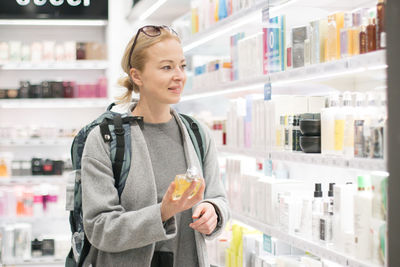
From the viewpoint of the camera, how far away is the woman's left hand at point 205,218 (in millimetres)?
2020

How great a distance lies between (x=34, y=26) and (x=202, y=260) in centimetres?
505

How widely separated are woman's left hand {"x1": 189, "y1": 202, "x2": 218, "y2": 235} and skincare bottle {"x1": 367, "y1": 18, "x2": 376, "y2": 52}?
843mm

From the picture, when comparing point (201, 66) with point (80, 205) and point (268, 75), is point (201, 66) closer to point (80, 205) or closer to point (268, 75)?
point (268, 75)

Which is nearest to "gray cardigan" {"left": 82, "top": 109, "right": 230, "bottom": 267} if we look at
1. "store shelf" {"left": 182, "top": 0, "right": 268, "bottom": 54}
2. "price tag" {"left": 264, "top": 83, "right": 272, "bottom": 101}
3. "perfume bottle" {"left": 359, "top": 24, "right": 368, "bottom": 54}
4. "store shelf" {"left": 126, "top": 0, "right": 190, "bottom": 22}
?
"perfume bottle" {"left": 359, "top": 24, "right": 368, "bottom": 54}

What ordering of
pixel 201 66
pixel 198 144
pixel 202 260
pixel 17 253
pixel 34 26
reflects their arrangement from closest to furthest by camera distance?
pixel 202 260 < pixel 198 144 < pixel 201 66 < pixel 17 253 < pixel 34 26

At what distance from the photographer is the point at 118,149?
2070mm

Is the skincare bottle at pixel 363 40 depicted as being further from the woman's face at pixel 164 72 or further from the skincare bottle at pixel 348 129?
the woman's face at pixel 164 72

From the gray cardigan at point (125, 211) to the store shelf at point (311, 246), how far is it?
469 mm

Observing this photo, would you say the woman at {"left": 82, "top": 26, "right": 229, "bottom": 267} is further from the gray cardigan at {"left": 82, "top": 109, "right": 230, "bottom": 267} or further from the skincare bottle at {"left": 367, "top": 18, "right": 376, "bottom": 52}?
the skincare bottle at {"left": 367, "top": 18, "right": 376, "bottom": 52}

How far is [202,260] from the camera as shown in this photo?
83.8 inches

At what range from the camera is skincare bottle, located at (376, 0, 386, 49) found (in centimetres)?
202

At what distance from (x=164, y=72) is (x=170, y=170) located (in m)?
0.37

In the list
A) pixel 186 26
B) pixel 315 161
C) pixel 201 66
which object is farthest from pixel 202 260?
pixel 186 26

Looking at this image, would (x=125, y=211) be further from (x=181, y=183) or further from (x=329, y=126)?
(x=329, y=126)
